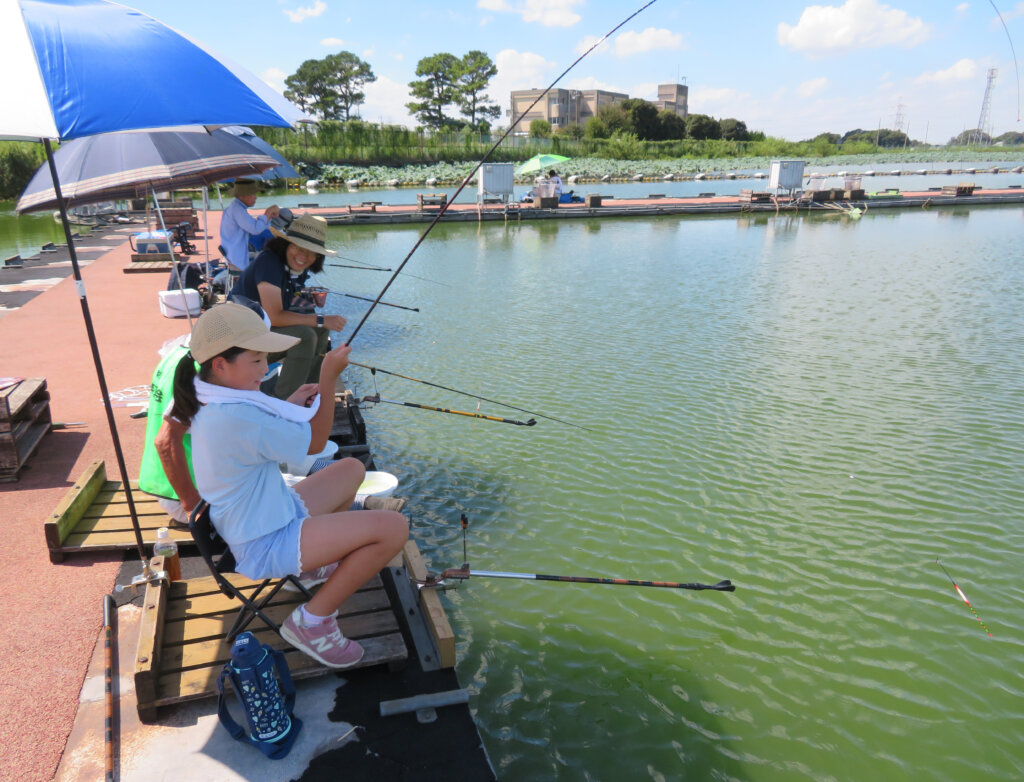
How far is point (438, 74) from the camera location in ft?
262

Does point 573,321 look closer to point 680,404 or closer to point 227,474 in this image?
point 680,404

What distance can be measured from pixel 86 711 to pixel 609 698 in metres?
2.52

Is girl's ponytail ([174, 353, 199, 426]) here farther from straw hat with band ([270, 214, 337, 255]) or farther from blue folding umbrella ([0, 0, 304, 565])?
straw hat with band ([270, 214, 337, 255])

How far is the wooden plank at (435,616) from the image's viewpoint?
3006 millimetres

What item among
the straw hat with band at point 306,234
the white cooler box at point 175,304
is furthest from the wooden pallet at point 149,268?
the straw hat with band at point 306,234

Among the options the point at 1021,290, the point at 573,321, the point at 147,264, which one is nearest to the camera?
the point at 573,321

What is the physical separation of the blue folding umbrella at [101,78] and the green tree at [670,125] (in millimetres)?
91872

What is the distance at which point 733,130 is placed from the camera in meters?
98.3

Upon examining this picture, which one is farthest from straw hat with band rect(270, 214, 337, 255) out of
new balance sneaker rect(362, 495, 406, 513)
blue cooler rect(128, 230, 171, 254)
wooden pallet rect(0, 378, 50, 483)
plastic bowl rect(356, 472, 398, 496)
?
blue cooler rect(128, 230, 171, 254)

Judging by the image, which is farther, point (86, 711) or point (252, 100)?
point (252, 100)

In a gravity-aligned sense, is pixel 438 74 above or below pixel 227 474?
above

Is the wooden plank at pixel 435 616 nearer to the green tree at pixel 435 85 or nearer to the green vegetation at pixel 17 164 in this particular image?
the green vegetation at pixel 17 164

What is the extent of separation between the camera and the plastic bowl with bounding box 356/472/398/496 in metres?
4.43

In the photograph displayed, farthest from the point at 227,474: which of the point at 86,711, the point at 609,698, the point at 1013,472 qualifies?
the point at 1013,472
